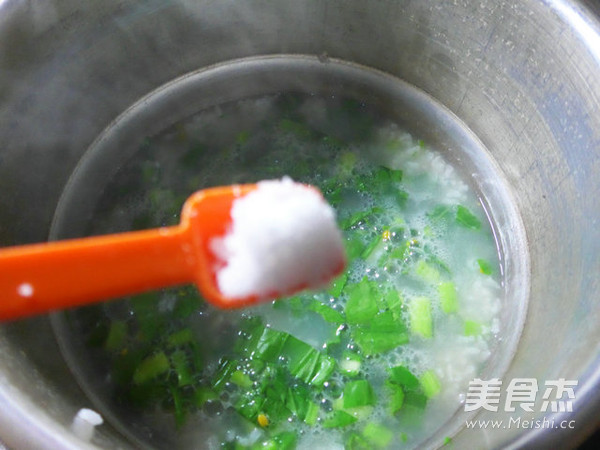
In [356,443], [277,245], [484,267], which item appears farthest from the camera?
[484,267]

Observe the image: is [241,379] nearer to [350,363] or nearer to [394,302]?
[350,363]

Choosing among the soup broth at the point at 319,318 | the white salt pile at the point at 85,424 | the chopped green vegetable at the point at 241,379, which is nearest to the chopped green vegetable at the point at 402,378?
the soup broth at the point at 319,318

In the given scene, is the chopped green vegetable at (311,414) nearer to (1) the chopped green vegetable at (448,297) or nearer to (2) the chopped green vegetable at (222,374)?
(2) the chopped green vegetable at (222,374)

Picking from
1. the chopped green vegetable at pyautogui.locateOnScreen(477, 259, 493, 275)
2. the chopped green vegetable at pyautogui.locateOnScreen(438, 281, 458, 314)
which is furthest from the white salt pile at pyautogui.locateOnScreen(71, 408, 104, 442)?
the chopped green vegetable at pyautogui.locateOnScreen(477, 259, 493, 275)

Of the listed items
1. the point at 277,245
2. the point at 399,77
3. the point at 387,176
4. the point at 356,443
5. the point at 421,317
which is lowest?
the point at 356,443

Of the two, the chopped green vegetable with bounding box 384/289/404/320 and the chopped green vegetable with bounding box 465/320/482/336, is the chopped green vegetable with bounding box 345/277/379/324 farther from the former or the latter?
the chopped green vegetable with bounding box 465/320/482/336

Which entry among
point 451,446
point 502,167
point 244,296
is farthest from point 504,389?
point 244,296

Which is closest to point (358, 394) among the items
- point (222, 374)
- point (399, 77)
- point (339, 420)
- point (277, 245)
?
point (339, 420)
